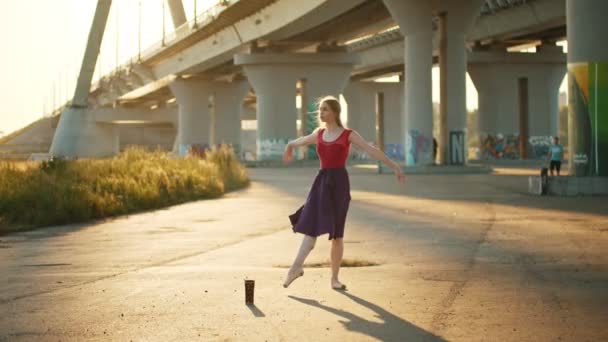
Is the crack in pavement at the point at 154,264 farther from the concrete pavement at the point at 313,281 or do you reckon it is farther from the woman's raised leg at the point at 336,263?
the woman's raised leg at the point at 336,263

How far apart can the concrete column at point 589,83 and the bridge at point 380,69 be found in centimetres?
4

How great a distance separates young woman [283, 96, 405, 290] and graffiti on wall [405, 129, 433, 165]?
1365 inches

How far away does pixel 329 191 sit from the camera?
8906mm

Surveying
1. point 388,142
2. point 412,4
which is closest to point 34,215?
point 412,4

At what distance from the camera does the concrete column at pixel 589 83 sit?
78.9 ft

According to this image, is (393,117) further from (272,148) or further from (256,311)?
(256,311)

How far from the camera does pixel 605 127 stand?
79.3ft

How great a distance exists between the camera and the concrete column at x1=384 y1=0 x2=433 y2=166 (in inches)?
1681

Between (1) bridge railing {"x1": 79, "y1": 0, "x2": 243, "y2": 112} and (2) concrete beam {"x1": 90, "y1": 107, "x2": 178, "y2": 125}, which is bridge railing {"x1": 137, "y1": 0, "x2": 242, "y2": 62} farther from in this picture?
(2) concrete beam {"x1": 90, "y1": 107, "x2": 178, "y2": 125}

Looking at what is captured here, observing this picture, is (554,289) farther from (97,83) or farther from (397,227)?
(97,83)

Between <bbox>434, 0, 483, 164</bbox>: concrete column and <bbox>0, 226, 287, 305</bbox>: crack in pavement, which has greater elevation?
<bbox>434, 0, 483, 164</bbox>: concrete column

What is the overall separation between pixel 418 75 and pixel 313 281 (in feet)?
113

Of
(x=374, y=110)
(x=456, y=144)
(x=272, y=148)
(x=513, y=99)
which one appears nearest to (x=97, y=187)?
(x=456, y=144)

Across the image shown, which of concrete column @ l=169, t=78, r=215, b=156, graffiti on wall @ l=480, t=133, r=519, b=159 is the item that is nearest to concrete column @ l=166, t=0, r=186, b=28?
concrete column @ l=169, t=78, r=215, b=156
